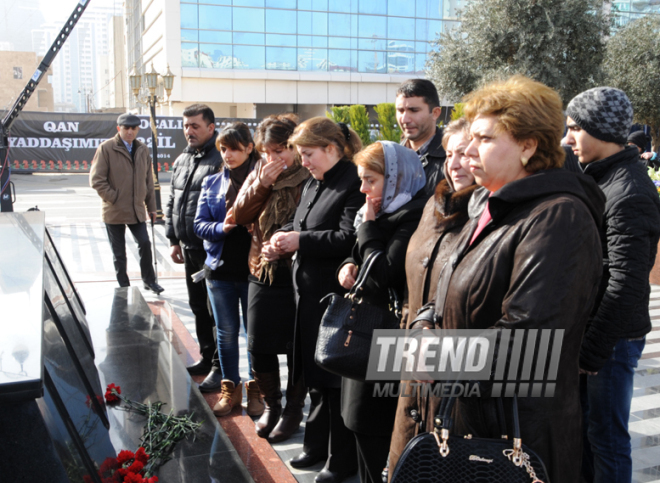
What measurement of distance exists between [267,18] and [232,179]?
34745 millimetres

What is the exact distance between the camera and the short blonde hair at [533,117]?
172cm

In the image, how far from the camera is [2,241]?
2914mm

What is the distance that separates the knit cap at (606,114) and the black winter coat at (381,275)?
77 cm

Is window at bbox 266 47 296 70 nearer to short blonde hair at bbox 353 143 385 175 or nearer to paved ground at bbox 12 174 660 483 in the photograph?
paved ground at bbox 12 174 660 483

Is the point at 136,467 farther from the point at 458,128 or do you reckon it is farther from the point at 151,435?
the point at 458,128

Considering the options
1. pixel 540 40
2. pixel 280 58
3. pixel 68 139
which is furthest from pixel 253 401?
pixel 280 58

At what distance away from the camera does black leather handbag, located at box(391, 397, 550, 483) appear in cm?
152

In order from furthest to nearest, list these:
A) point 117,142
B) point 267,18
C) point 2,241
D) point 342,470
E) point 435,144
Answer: point 267,18 → point 117,142 → point 435,144 → point 342,470 → point 2,241

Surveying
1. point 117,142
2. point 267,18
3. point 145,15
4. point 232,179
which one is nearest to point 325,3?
point 267,18

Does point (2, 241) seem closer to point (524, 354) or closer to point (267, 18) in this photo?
point (524, 354)

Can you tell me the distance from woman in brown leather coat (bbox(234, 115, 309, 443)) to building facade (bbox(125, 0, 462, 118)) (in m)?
33.6

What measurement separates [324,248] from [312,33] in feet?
121

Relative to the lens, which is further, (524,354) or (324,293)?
(324,293)

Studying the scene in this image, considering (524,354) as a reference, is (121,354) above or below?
below
